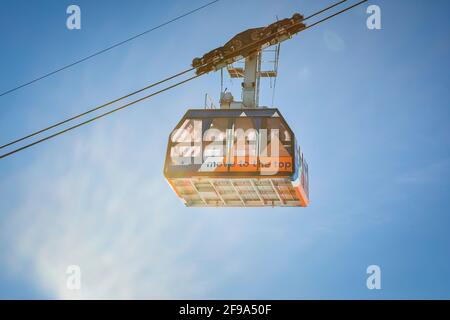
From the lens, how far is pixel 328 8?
1084 centimetres

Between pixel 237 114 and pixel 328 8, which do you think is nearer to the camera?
pixel 328 8

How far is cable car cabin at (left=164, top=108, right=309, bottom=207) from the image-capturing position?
1736cm

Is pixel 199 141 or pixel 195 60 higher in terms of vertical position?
pixel 195 60

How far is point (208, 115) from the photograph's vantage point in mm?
18156

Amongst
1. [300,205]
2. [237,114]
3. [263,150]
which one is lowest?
[300,205]

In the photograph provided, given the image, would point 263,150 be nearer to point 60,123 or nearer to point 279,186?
point 279,186

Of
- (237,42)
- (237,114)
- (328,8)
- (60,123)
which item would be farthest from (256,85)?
(60,123)

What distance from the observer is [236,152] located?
1764 centimetres

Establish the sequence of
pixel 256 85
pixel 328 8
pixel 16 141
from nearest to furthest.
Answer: pixel 16 141 < pixel 328 8 < pixel 256 85

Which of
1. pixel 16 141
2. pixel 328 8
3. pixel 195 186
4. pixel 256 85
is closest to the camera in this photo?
pixel 16 141

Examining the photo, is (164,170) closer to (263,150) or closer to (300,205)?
(263,150)

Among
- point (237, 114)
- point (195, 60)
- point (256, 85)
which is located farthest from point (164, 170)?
point (256, 85)

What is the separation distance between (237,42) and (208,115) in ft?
11.7

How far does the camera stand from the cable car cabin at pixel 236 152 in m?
17.4
